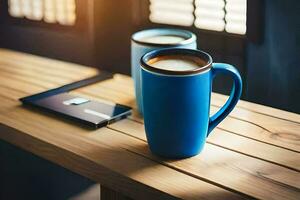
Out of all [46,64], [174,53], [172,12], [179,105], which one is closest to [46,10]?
[46,64]

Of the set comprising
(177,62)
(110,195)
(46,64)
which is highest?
(177,62)

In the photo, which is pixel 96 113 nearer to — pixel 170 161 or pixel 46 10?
pixel 170 161

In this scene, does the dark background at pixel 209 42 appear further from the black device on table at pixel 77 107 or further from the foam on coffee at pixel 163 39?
the black device on table at pixel 77 107

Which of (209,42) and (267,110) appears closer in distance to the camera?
(267,110)

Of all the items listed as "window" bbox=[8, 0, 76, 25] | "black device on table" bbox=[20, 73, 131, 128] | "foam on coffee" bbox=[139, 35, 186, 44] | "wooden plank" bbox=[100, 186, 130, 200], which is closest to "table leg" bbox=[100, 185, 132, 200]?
"wooden plank" bbox=[100, 186, 130, 200]

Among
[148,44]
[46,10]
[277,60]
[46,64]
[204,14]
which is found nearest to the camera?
[148,44]

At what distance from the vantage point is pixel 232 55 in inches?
46.8

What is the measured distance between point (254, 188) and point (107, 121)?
1.11ft

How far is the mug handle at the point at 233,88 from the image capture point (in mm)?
830

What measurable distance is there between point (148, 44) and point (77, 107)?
0.20 metres

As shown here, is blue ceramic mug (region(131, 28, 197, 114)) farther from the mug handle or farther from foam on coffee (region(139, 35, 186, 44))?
the mug handle

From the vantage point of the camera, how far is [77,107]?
1050mm

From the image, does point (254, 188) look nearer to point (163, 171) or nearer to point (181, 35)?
point (163, 171)

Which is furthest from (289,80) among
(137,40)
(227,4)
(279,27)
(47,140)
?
(47,140)
